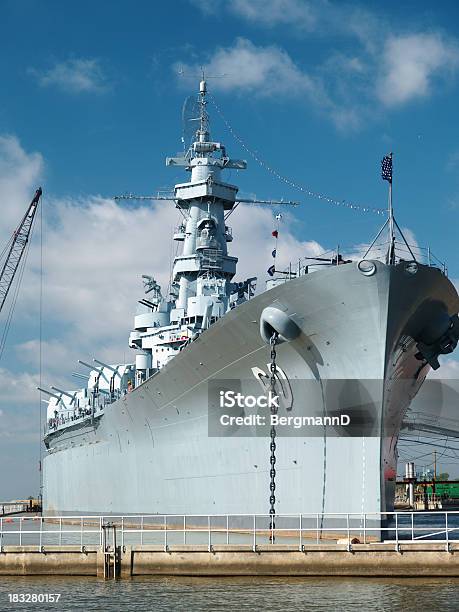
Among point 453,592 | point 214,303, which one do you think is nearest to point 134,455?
point 214,303

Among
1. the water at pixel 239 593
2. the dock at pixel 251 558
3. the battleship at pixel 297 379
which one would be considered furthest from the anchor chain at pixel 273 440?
the water at pixel 239 593

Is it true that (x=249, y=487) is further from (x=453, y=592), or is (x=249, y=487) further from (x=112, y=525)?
(x=453, y=592)

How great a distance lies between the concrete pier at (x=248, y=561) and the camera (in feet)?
60.2

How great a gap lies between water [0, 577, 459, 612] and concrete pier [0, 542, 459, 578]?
289 millimetres

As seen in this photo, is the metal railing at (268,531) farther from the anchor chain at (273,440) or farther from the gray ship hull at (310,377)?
the anchor chain at (273,440)

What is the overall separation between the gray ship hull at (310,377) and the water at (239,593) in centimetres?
465

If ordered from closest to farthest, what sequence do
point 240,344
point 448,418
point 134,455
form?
point 240,344 < point 134,455 < point 448,418

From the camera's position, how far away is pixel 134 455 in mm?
30891

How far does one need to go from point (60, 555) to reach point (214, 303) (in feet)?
44.6

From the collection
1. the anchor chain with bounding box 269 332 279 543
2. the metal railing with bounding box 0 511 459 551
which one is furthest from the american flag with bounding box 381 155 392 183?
the metal railing with bounding box 0 511 459 551

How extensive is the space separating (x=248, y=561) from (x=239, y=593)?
78.1 inches

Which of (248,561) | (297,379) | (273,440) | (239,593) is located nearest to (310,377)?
(297,379)

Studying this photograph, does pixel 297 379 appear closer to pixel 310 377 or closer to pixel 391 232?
pixel 310 377

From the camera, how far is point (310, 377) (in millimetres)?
22875
